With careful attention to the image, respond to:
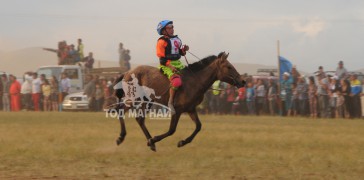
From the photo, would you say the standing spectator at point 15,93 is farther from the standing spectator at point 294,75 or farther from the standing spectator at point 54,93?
the standing spectator at point 294,75

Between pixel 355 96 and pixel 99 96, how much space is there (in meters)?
12.5

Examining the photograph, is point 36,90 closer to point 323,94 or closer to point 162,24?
point 323,94

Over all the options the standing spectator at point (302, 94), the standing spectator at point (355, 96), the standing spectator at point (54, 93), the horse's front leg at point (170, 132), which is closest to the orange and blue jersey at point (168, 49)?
the horse's front leg at point (170, 132)

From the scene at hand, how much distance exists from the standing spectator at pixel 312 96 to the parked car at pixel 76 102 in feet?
38.1

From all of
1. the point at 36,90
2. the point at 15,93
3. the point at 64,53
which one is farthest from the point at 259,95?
the point at 15,93

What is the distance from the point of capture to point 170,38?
40.5 feet

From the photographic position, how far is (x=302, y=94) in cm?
2430

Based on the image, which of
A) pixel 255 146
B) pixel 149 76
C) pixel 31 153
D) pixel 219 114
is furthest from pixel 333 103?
pixel 31 153

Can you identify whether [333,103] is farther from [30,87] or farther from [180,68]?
[30,87]

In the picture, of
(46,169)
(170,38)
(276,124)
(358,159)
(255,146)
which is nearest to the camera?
(46,169)

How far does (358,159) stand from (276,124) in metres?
9.14

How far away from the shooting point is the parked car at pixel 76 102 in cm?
3119

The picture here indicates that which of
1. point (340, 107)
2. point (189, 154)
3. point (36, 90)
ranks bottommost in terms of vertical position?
point (189, 154)

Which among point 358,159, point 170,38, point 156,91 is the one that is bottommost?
point 358,159
